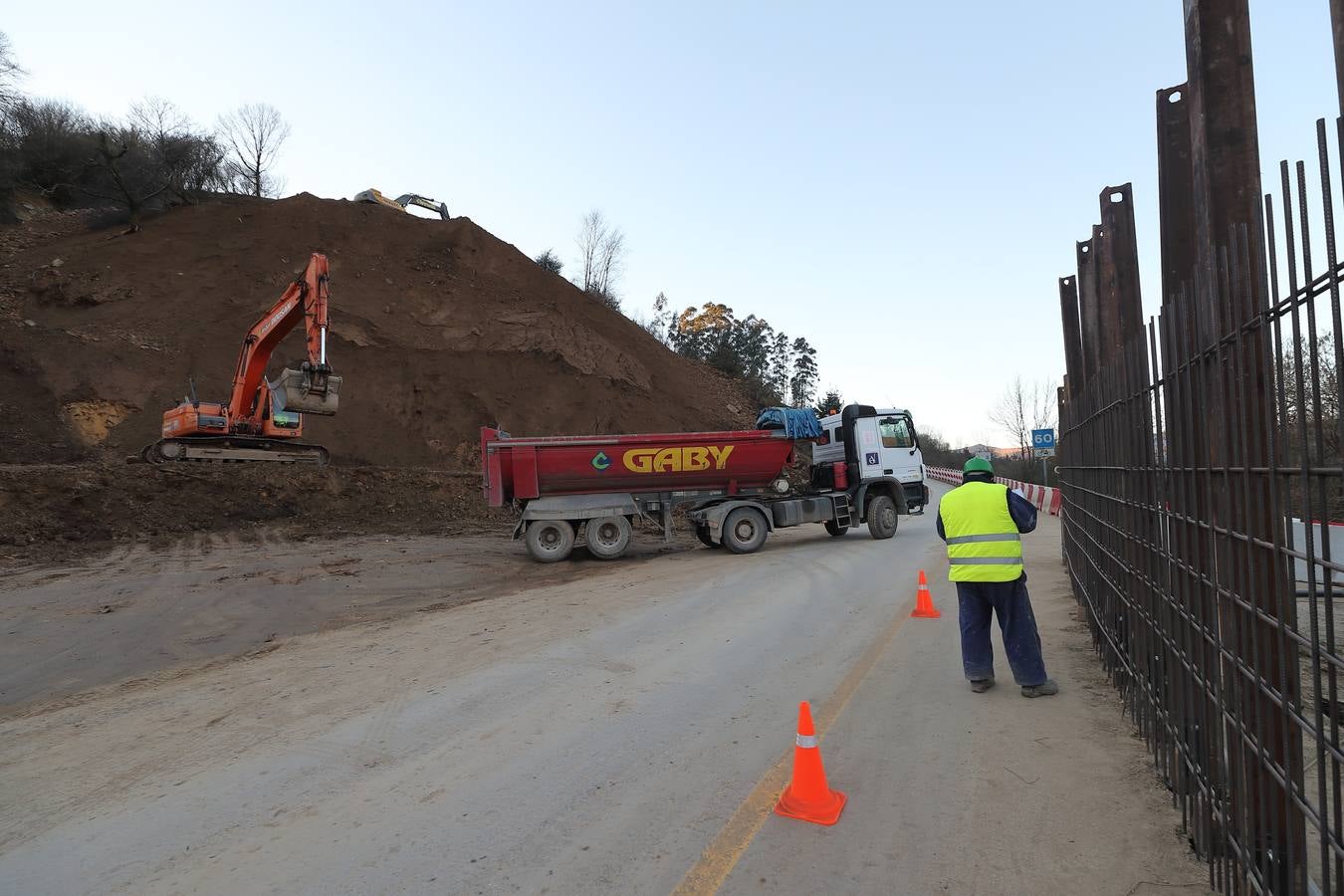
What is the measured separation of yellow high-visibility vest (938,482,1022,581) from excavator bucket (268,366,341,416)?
1422 centimetres

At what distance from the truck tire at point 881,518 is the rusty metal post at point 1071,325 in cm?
806

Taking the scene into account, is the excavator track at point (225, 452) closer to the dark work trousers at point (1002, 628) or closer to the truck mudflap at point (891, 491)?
the truck mudflap at point (891, 491)

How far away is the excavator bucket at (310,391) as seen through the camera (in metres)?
16.4

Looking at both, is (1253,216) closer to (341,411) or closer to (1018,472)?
(341,411)

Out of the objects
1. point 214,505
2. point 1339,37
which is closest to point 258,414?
point 214,505

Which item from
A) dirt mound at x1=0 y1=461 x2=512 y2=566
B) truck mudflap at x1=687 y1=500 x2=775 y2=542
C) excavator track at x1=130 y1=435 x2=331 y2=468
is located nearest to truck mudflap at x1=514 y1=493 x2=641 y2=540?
truck mudflap at x1=687 y1=500 x2=775 y2=542

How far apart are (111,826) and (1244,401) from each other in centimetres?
531

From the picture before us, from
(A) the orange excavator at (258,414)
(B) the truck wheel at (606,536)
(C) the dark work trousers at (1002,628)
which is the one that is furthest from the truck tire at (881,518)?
(A) the orange excavator at (258,414)

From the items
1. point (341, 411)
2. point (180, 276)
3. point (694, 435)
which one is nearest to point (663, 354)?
point (341, 411)

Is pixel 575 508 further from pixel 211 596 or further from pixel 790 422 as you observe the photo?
pixel 211 596

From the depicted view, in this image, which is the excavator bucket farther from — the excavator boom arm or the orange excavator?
the orange excavator

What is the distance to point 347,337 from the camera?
2883 centimetres

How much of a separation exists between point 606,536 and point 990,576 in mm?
10323

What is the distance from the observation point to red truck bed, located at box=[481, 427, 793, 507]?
580 inches
